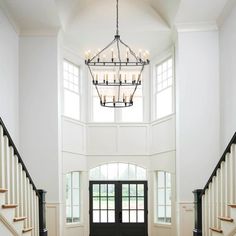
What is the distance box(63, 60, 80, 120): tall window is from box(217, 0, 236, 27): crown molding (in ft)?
12.7

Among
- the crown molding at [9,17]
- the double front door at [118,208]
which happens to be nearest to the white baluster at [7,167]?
the crown molding at [9,17]

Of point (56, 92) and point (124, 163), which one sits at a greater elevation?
point (56, 92)

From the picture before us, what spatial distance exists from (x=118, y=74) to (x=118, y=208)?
3.84 metres

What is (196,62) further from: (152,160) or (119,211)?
(119,211)

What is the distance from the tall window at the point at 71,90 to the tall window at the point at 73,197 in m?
1.51

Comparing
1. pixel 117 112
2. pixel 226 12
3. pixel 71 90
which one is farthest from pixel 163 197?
pixel 226 12

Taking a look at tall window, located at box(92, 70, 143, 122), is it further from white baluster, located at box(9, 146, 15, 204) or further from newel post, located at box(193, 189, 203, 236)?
white baluster, located at box(9, 146, 15, 204)

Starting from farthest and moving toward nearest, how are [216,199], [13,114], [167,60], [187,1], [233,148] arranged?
[167,60], [13,114], [187,1], [216,199], [233,148]

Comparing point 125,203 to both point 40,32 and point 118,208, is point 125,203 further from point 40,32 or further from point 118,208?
point 40,32

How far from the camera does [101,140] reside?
13.0 meters

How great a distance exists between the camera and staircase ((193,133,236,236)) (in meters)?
6.12

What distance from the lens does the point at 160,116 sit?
1290 cm

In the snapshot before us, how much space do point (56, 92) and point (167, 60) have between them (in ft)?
10.1

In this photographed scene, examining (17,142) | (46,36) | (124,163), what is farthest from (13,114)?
(124,163)
